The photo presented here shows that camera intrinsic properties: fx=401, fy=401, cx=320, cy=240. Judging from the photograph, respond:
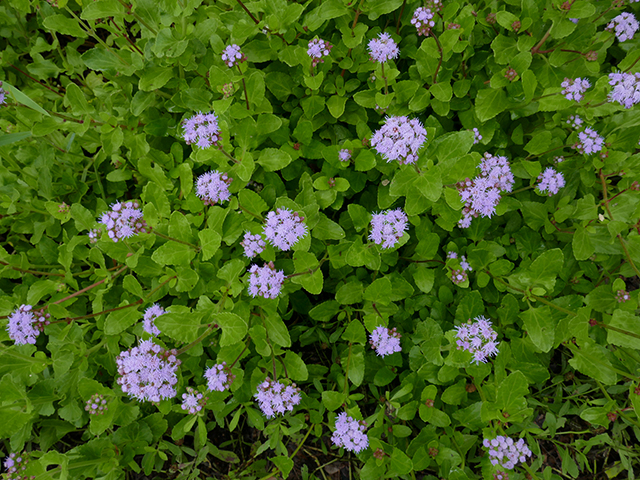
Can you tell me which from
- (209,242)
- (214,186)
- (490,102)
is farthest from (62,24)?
(490,102)

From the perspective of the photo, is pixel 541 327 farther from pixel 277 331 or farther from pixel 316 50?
pixel 316 50

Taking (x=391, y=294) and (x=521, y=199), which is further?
(x=521, y=199)

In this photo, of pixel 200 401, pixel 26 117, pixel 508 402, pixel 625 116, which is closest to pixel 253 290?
pixel 200 401

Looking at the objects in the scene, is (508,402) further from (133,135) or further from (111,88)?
(111,88)

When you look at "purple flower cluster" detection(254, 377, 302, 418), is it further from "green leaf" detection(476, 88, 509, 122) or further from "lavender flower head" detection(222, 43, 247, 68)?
"green leaf" detection(476, 88, 509, 122)

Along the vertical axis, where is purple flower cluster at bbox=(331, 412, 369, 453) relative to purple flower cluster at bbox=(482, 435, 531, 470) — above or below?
below

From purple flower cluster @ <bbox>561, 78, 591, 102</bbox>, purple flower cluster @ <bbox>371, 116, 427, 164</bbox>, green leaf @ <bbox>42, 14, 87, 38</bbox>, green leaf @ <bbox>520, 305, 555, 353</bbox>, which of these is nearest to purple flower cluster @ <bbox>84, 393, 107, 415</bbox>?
A: purple flower cluster @ <bbox>371, 116, 427, 164</bbox>

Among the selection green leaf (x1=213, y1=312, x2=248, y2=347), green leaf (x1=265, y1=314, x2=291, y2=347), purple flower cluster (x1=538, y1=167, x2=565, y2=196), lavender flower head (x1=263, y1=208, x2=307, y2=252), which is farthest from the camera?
purple flower cluster (x1=538, y1=167, x2=565, y2=196)
